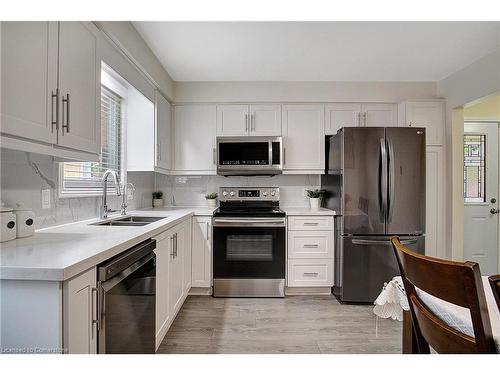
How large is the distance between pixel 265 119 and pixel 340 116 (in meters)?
0.88

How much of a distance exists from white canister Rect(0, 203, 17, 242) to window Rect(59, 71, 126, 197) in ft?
1.67

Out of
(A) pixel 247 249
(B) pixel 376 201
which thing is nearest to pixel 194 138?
(A) pixel 247 249

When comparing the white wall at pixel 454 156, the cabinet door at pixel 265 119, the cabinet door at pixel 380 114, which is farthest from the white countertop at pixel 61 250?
the white wall at pixel 454 156

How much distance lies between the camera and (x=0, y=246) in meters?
1.15

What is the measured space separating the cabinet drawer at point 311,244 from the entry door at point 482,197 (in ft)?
6.71

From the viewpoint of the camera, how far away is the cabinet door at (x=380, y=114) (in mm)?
3303

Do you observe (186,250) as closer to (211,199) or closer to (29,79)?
(211,199)

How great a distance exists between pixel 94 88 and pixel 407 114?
3102 millimetres

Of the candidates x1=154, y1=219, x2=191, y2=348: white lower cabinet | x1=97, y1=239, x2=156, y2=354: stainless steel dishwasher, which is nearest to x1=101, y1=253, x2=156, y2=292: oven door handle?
x1=97, y1=239, x2=156, y2=354: stainless steel dishwasher

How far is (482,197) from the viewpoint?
12.0 ft

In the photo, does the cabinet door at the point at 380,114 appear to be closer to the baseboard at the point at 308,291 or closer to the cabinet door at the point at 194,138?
the cabinet door at the point at 194,138

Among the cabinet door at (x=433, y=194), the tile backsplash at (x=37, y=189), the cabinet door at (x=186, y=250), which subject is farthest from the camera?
the cabinet door at (x=433, y=194)
